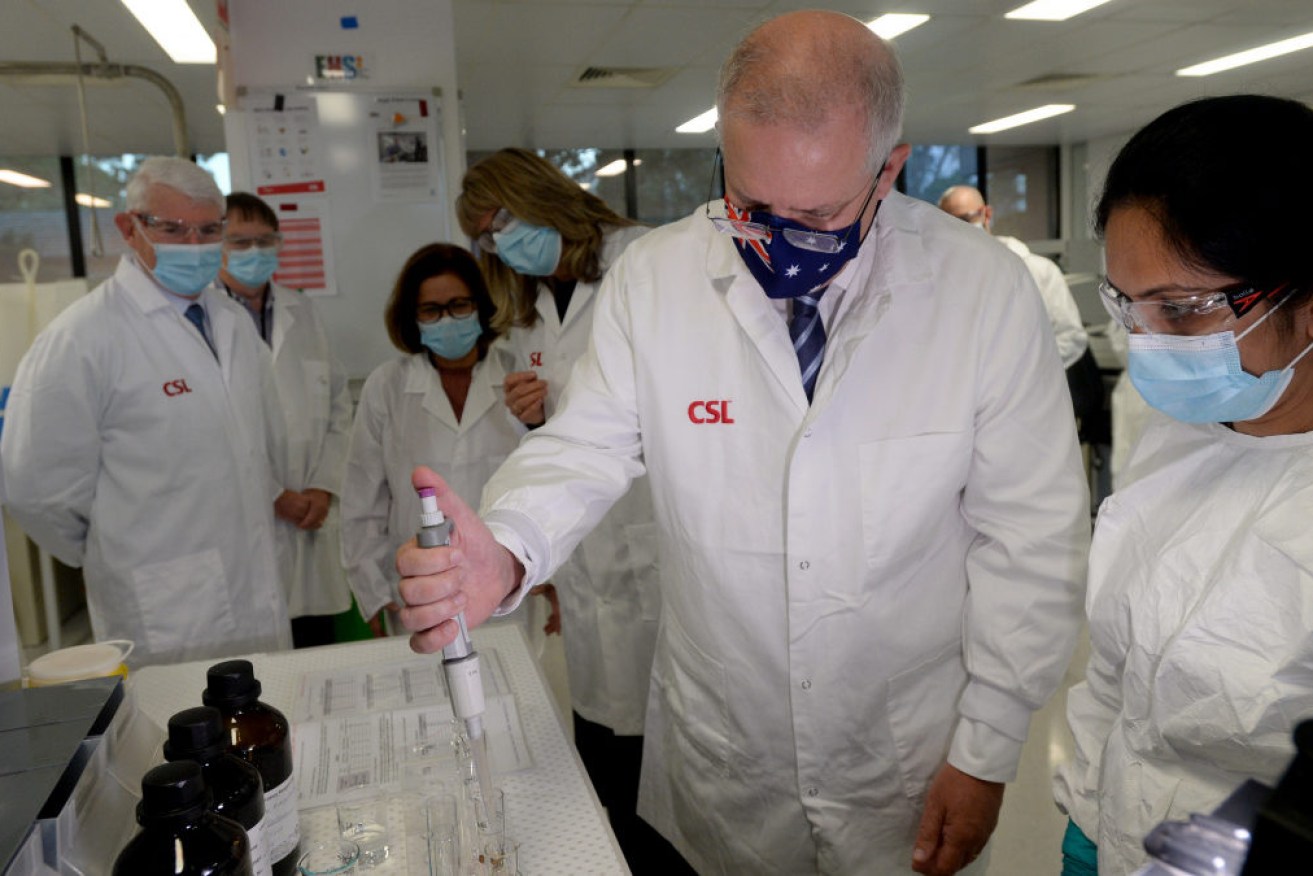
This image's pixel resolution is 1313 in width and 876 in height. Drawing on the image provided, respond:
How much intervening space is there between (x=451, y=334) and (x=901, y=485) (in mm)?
1398

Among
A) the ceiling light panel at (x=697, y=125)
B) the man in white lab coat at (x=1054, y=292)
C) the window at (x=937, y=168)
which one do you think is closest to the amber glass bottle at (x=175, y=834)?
the man in white lab coat at (x=1054, y=292)

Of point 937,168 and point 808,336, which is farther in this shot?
point 937,168

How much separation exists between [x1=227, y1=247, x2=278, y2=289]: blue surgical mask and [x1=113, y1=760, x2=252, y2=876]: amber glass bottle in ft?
8.22

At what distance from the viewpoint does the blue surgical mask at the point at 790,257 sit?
1184 millimetres

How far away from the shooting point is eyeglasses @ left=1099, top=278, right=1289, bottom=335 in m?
0.91

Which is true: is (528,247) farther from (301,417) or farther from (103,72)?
(103,72)

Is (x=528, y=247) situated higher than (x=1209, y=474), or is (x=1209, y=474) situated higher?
(x=528, y=247)

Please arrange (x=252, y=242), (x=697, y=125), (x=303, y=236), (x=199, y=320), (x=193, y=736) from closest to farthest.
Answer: (x=193, y=736), (x=199, y=320), (x=252, y=242), (x=303, y=236), (x=697, y=125)

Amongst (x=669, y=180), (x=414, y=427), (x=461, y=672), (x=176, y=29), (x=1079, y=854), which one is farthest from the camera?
(x=669, y=180)

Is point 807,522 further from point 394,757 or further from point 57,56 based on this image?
point 57,56

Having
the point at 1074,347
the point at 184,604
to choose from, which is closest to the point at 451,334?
the point at 184,604

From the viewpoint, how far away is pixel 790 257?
1.20 meters

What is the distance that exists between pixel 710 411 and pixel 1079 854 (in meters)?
0.70

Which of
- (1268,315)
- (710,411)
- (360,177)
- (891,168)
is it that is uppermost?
(360,177)
